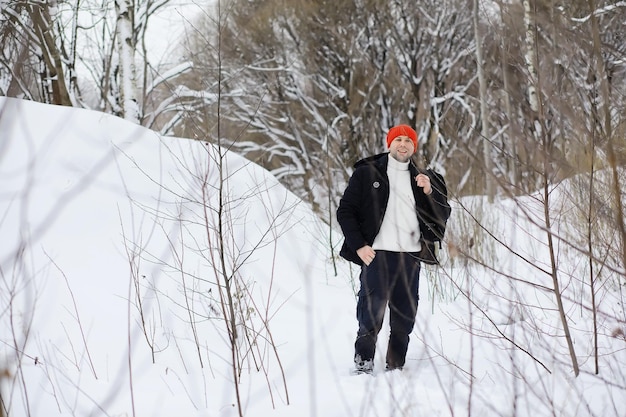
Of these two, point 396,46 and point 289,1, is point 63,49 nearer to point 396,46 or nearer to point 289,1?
point 289,1

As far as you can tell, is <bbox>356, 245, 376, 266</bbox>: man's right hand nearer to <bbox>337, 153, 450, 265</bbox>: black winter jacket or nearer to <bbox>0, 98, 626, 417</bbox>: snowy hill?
<bbox>337, 153, 450, 265</bbox>: black winter jacket

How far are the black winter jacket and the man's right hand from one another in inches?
1.7

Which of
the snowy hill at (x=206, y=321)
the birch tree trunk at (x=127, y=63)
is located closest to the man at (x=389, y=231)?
the snowy hill at (x=206, y=321)

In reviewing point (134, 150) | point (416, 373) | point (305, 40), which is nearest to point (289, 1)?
point (305, 40)

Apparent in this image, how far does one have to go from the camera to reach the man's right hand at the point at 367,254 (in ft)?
10.8

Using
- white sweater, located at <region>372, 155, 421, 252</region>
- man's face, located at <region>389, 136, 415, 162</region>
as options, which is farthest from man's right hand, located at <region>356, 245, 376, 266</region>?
man's face, located at <region>389, 136, 415, 162</region>

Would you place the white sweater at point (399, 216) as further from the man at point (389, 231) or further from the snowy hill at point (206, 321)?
the snowy hill at point (206, 321)

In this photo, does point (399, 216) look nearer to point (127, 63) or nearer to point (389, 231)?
point (389, 231)

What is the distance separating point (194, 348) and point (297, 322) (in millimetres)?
1088

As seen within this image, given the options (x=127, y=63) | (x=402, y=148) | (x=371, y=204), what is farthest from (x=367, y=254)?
(x=127, y=63)

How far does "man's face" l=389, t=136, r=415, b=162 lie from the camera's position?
3447 millimetres

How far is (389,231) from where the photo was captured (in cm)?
338

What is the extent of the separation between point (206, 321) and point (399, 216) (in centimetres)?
161

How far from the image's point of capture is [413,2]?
46.1 ft
